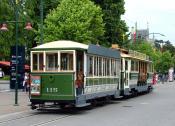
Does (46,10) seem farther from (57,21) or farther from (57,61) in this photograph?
(57,61)

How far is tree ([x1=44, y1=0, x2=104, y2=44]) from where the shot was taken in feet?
127

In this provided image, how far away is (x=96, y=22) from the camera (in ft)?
142

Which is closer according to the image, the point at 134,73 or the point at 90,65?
the point at 90,65

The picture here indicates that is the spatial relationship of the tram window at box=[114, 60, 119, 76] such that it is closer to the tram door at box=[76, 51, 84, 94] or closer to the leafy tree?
the tram door at box=[76, 51, 84, 94]

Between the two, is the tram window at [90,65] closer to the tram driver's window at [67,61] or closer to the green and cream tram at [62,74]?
the green and cream tram at [62,74]

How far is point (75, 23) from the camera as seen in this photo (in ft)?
127

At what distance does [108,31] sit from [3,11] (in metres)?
12.9

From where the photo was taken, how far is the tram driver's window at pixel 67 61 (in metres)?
22.2

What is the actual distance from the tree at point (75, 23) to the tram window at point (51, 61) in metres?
15.5

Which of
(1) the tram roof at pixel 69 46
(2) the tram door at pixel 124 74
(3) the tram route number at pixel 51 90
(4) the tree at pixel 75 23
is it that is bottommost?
(3) the tram route number at pixel 51 90

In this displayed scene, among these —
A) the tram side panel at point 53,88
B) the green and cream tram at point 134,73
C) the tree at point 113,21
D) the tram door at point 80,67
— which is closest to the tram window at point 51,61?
the tram side panel at point 53,88

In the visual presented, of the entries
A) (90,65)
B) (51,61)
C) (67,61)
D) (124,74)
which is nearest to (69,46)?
(67,61)

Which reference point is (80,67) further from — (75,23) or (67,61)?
(75,23)

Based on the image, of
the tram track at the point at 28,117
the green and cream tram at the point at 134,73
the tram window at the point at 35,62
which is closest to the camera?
the tram track at the point at 28,117
